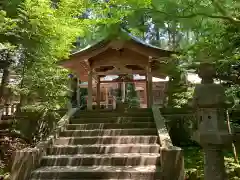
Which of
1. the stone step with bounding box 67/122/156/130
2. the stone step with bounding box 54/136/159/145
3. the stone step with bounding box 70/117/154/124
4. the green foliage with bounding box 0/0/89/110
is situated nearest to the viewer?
the stone step with bounding box 54/136/159/145

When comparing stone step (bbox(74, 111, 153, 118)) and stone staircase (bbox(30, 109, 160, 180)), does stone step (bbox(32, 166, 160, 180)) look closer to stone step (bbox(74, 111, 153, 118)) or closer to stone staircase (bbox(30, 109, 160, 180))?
stone staircase (bbox(30, 109, 160, 180))

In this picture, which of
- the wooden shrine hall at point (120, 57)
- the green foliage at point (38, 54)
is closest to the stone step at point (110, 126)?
the green foliage at point (38, 54)

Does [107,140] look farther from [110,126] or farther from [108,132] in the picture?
[110,126]

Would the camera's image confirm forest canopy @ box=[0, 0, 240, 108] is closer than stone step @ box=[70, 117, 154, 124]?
Yes

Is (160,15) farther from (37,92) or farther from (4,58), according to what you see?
(4,58)

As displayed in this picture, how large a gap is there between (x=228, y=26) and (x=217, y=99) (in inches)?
84.0

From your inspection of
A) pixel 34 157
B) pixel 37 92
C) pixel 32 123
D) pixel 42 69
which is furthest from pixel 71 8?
pixel 34 157

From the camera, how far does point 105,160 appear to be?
616 centimetres

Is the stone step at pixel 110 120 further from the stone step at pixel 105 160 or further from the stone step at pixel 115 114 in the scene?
the stone step at pixel 105 160

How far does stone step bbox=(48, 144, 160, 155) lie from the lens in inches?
261

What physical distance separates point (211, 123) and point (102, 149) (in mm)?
3988

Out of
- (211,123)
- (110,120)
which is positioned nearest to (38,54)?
(110,120)

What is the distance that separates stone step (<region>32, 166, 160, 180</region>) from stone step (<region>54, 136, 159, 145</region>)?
1.29 m

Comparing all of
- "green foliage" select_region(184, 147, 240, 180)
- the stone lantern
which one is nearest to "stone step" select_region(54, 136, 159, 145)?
"green foliage" select_region(184, 147, 240, 180)
